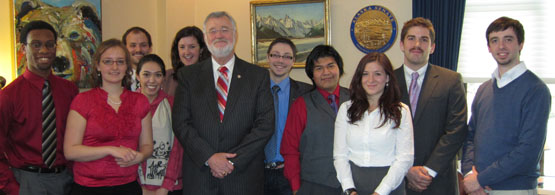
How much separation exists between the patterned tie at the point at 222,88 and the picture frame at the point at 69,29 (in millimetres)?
2309

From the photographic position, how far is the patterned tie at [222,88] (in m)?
2.72

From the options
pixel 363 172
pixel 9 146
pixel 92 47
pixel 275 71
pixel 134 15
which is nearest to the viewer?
pixel 363 172

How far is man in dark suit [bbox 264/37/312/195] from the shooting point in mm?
3000

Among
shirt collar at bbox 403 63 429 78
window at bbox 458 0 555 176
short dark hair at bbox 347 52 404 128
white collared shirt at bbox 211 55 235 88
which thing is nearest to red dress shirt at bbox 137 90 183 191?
white collared shirt at bbox 211 55 235 88

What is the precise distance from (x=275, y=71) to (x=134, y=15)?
2.74 m

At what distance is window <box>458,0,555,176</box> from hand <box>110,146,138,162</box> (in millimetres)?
4078

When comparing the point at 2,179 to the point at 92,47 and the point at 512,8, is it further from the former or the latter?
the point at 512,8

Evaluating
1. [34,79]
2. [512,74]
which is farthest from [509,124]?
[34,79]

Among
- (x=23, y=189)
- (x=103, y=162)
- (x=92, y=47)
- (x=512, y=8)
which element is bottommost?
(x=23, y=189)

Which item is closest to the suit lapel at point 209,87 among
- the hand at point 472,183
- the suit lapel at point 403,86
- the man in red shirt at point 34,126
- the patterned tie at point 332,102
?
the patterned tie at point 332,102

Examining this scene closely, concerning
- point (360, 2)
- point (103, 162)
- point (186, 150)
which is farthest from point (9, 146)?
point (360, 2)

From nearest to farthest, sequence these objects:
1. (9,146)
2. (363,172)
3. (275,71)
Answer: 1. (363,172)
2. (9,146)
3. (275,71)

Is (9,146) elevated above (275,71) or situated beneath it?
situated beneath

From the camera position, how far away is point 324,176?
264 centimetres
